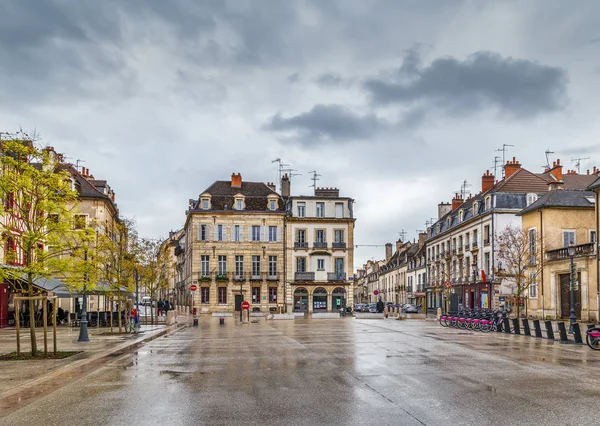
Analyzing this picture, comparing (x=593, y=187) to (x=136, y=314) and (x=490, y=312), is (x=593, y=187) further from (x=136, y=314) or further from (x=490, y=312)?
(x=136, y=314)

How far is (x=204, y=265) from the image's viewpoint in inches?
2579

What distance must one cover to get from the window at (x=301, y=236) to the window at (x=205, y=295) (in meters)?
10.7

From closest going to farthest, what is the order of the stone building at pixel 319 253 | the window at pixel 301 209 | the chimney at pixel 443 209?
1. the stone building at pixel 319 253
2. the window at pixel 301 209
3. the chimney at pixel 443 209

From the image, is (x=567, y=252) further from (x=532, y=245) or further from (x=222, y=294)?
(x=222, y=294)

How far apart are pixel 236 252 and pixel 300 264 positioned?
690cm

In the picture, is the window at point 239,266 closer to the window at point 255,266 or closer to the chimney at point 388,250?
the window at point 255,266

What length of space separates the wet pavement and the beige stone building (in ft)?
154

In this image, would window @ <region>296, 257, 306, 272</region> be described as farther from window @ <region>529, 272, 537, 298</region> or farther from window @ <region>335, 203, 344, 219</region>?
window @ <region>529, 272, 537, 298</region>

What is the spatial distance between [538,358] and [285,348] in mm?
7253

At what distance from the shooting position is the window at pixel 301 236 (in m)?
67.4

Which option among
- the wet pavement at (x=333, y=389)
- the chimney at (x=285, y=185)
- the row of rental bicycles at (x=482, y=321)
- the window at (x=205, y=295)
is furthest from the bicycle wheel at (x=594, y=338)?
the chimney at (x=285, y=185)

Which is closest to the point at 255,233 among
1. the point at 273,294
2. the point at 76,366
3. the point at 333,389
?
the point at 273,294

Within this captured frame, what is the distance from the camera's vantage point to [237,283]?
6531cm

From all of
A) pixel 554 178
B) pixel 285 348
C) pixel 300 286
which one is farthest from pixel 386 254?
pixel 285 348
